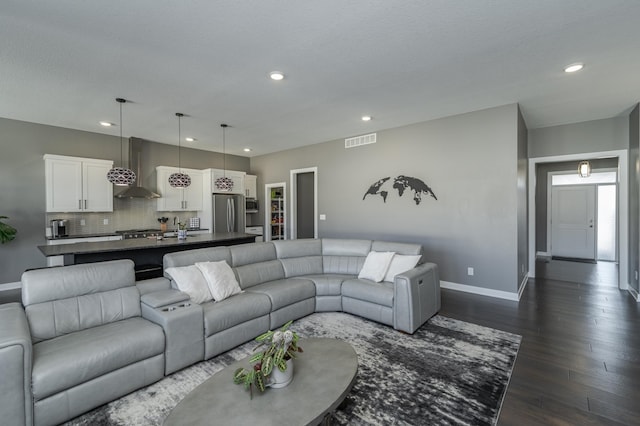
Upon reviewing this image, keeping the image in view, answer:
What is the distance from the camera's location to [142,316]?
105 inches

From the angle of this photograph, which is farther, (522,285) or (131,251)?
(522,285)

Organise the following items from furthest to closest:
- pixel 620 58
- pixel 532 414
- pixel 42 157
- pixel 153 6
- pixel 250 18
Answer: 1. pixel 42 157
2. pixel 620 58
3. pixel 250 18
4. pixel 153 6
5. pixel 532 414

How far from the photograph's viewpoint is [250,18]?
2.33 m

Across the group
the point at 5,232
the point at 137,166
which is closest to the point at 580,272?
the point at 137,166

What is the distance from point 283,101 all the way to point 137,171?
4110 millimetres

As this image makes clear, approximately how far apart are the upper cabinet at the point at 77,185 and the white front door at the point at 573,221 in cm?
1073

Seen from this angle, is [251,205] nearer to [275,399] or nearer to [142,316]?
[142,316]

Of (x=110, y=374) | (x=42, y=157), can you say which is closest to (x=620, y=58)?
(x=110, y=374)

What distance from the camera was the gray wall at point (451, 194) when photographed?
4383mm

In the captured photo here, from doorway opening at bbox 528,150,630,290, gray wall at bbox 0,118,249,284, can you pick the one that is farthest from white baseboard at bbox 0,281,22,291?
doorway opening at bbox 528,150,630,290

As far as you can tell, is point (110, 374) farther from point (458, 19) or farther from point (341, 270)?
point (458, 19)

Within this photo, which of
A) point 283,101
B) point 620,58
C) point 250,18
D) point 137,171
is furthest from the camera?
point 137,171

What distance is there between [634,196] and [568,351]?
11.1 feet

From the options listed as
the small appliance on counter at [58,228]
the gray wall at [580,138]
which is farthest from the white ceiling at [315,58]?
the small appliance on counter at [58,228]
